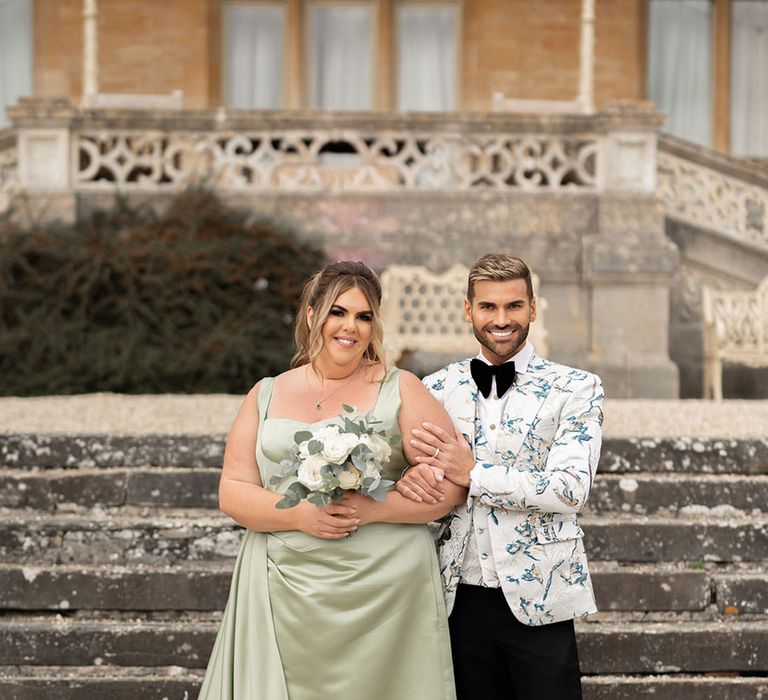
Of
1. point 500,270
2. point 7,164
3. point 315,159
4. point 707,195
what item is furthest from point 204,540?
point 707,195

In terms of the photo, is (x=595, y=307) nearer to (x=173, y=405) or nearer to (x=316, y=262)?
(x=316, y=262)

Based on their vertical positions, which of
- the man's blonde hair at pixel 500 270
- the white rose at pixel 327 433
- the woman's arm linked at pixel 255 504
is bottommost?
the woman's arm linked at pixel 255 504

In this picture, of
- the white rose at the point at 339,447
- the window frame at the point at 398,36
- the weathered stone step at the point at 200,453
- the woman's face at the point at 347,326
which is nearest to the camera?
the white rose at the point at 339,447

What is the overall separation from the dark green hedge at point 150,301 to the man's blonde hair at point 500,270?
233 inches

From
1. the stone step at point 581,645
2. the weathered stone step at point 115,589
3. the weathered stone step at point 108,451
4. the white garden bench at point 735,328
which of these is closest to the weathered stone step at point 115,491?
the weathered stone step at point 108,451

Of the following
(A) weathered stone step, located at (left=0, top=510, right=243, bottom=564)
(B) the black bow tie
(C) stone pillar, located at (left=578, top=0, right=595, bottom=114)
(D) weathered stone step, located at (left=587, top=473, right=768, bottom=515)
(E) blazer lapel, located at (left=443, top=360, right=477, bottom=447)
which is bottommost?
(A) weathered stone step, located at (left=0, top=510, right=243, bottom=564)

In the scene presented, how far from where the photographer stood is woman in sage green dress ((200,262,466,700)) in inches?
104

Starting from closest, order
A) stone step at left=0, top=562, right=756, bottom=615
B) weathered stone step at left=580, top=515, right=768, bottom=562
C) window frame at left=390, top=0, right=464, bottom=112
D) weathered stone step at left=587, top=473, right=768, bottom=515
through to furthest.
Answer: stone step at left=0, top=562, right=756, bottom=615, weathered stone step at left=580, top=515, right=768, bottom=562, weathered stone step at left=587, top=473, right=768, bottom=515, window frame at left=390, top=0, right=464, bottom=112

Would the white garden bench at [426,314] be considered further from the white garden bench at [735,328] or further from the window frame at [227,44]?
the window frame at [227,44]

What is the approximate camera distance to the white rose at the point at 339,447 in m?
2.42

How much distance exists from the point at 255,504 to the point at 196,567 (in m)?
1.60

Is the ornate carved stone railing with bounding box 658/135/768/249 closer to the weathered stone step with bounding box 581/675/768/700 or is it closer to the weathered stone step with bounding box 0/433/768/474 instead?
the weathered stone step with bounding box 0/433/768/474

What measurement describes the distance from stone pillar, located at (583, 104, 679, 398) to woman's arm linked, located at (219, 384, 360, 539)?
697cm

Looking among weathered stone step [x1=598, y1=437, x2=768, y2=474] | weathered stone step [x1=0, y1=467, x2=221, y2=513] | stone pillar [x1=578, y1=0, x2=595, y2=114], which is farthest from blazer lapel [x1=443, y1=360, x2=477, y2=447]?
stone pillar [x1=578, y1=0, x2=595, y2=114]
